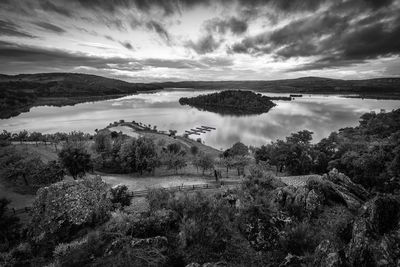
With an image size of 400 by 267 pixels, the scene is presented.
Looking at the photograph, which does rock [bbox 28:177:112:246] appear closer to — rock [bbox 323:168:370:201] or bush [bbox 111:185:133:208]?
bush [bbox 111:185:133:208]

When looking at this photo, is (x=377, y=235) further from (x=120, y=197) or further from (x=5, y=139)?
(x=5, y=139)

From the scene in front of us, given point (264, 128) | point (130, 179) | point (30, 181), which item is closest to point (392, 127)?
point (264, 128)

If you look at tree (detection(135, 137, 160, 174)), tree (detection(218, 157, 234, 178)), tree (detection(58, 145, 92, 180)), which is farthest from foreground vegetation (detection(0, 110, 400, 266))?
tree (detection(218, 157, 234, 178))

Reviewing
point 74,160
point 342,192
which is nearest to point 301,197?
point 342,192

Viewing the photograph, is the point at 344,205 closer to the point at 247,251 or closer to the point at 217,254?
the point at 247,251

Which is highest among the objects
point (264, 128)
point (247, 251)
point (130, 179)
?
point (247, 251)
